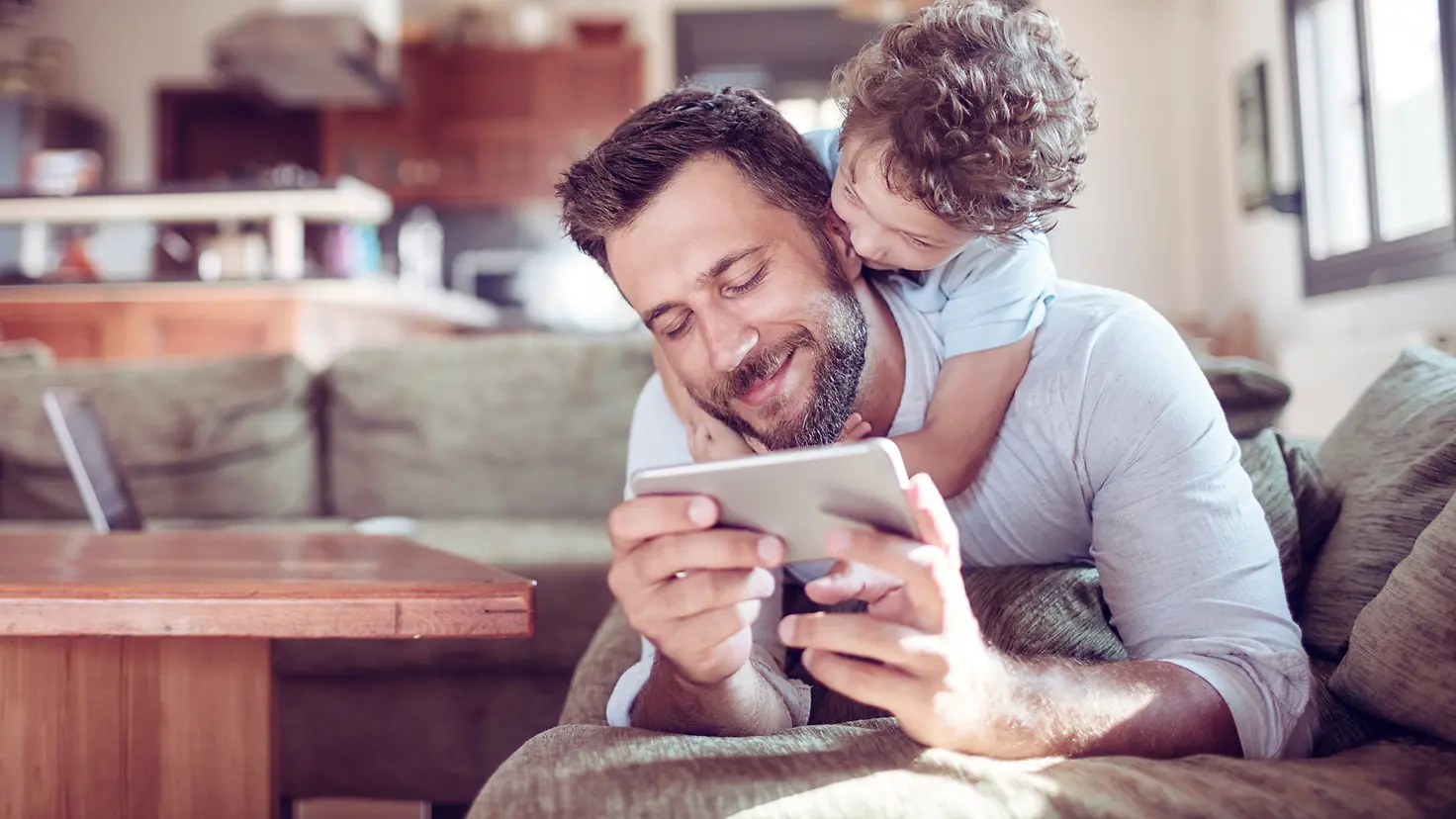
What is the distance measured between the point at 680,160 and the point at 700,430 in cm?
30

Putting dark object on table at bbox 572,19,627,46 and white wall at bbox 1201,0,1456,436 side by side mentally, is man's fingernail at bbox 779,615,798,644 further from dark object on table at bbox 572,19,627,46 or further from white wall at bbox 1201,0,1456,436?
dark object on table at bbox 572,19,627,46

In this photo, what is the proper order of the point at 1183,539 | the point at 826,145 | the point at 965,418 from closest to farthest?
the point at 1183,539, the point at 965,418, the point at 826,145

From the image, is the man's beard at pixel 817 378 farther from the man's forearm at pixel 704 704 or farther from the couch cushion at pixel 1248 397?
the couch cushion at pixel 1248 397

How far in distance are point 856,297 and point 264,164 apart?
22.4 ft

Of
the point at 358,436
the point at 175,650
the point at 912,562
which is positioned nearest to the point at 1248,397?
the point at 912,562

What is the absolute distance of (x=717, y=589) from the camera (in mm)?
781

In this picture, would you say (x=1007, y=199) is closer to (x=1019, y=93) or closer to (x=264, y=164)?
(x=1019, y=93)

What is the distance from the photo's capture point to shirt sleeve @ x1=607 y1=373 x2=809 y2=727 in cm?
102

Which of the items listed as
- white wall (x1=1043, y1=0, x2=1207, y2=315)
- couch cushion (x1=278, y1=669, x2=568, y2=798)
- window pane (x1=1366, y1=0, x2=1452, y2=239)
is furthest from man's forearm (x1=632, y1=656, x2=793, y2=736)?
white wall (x1=1043, y1=0, x2=1207, y2=315)

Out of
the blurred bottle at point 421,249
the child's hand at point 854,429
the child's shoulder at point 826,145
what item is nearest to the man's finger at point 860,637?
the child's hand at point 854,429

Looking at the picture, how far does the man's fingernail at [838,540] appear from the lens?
0.72 m

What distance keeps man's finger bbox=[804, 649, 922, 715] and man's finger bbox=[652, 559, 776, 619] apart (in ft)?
0.19

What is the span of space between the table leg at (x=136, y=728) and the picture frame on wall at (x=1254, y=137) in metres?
3.97

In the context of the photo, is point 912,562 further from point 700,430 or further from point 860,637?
point 700,430
